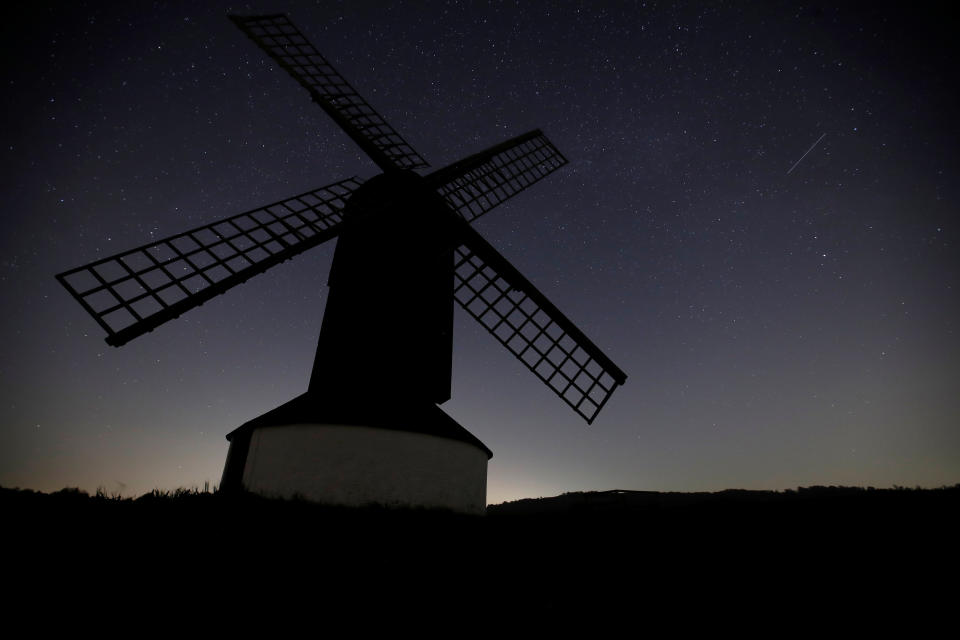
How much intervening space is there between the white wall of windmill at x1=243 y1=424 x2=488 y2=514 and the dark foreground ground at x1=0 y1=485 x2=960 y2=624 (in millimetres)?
1546

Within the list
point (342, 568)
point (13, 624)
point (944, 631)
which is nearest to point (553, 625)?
point (342, 568)

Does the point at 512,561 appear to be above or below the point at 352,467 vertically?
below

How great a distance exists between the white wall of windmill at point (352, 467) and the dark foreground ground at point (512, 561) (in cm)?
155

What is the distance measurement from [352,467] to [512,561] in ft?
14.6

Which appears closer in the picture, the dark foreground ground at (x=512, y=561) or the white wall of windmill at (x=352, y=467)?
the dark foreground ground at (x=512, y=561)

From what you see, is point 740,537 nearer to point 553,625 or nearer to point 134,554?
point 553,625

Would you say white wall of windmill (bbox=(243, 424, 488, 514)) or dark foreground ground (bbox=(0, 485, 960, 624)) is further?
white wall of windmill (bbox=(243, 424, 488, 514))

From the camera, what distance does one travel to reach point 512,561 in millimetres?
5422

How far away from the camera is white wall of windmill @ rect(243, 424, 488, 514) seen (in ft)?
28.8

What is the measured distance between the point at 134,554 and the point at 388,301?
5.74 meters

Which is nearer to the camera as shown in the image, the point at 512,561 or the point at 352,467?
the point at 512,561

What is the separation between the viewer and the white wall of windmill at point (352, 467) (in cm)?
877

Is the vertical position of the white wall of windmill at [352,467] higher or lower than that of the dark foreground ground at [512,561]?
higher

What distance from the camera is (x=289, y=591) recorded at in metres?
4.32
